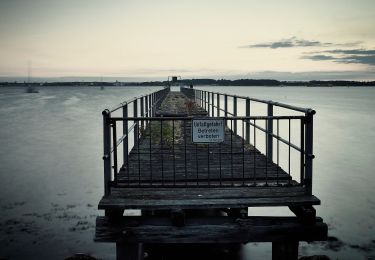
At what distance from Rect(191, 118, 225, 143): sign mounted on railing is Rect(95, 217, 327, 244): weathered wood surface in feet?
4.01

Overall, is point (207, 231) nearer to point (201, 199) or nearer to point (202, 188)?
point (201, 199)

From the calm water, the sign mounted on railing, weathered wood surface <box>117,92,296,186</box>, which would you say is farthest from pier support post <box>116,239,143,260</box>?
the calm water

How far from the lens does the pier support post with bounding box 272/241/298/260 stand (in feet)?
18.4

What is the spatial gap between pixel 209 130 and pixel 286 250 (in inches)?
83.9

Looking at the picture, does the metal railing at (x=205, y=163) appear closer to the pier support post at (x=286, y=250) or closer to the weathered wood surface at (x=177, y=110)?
the pier support post at (x=286, y=250)

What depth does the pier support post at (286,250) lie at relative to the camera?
560cm

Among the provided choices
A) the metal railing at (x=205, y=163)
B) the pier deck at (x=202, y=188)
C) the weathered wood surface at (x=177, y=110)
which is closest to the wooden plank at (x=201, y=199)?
the pier deck at (x=202, y=188)

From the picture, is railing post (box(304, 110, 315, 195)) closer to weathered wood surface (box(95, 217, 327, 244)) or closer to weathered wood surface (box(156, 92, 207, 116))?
weathered wood surface (box(95, 217, 327, 244))

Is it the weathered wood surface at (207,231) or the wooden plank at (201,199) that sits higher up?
the wooden plank at (201,199)

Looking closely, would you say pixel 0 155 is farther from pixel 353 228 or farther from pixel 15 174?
pixel 353 228

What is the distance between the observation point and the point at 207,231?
536cm

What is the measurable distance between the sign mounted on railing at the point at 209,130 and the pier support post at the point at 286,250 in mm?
1825

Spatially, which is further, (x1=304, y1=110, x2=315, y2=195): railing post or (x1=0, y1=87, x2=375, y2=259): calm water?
(x1=0, y1=87, x2=375, y2=259): calm water

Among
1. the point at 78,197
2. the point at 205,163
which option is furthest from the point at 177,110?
the point at 205,163
